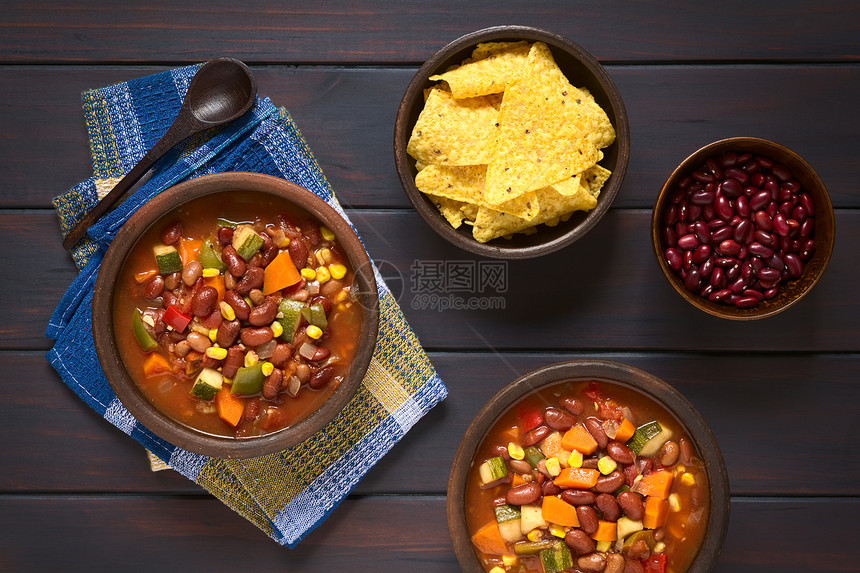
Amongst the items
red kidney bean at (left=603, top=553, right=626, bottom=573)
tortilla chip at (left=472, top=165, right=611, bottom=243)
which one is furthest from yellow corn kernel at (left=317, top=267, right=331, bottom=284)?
red kidney bean at (left=603, top=553, right=626, bottom=573)

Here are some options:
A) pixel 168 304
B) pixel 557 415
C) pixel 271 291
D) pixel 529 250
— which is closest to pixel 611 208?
pixel 529 250

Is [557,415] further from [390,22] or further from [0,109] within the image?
[0,109]

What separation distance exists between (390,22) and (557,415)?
136 cm

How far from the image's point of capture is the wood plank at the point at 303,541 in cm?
226

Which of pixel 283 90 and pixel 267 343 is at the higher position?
pixel 283 90

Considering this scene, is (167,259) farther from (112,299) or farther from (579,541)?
(579,541)

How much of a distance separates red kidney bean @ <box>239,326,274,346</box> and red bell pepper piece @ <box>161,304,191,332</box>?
16 cm

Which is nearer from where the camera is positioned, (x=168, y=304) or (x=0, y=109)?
(x=168, y=304)

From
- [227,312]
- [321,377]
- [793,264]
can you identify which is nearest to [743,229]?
[793,264]

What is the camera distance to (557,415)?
6.47 feet

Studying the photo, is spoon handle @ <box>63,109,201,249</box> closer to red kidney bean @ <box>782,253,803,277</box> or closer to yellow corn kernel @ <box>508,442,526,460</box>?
yellow corn kernel @ <box>508,442,526,460</box>

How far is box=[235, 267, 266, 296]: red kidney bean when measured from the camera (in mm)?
1901

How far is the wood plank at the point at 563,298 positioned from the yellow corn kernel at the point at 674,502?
19.5 inches

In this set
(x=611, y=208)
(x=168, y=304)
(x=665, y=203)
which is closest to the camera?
(x=168, y=304)
